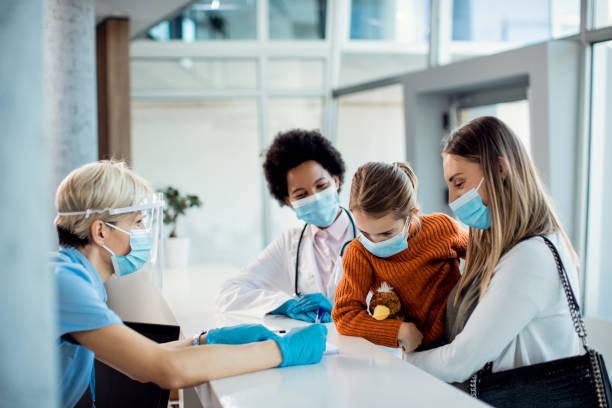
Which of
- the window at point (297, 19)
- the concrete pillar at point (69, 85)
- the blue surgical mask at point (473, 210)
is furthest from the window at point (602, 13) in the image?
the window at point (297, 19)

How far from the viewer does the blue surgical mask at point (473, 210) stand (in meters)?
1.74

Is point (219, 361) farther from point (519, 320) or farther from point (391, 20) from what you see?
point (391, 20)

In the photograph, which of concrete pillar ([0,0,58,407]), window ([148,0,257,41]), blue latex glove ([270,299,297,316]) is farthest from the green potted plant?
concrete pillar ([0,0,58,407])

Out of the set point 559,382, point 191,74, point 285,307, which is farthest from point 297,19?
point 559,382

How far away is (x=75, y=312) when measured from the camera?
1486 mm

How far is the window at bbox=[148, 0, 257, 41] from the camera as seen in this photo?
6.82m

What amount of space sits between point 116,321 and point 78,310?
10cm

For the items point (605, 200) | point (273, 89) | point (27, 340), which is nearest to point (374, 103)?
point (273, 89)

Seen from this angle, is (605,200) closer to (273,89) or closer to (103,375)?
(103,375)

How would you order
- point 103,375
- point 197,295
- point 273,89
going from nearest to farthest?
point 103,375 < point 197,295 < point 273,89

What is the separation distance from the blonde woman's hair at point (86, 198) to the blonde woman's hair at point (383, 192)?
2.48 ft

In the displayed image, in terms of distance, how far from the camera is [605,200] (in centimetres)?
375

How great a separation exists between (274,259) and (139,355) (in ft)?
4.70

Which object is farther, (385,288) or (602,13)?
(602,13)
